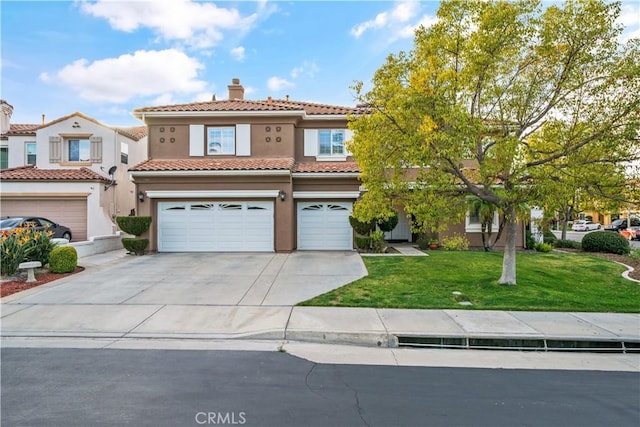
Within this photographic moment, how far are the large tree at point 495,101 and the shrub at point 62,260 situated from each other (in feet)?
31.6

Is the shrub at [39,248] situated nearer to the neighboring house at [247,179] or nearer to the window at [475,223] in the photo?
the neighboring house at [247,179]

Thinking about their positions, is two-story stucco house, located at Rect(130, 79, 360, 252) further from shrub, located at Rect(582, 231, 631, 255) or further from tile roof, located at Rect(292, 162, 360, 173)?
shrub, located at Rect(582, 231, 631, 255)

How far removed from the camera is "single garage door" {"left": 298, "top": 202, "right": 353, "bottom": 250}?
1691cm

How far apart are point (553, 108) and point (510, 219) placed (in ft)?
9.83

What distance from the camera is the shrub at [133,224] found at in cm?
1520

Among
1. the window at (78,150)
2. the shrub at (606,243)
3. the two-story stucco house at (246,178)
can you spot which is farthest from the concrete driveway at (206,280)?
the shrub at (606,243)

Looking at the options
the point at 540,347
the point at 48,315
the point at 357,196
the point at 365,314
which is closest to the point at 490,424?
the point at 540,347

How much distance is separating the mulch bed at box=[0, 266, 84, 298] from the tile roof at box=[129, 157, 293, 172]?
5690mm

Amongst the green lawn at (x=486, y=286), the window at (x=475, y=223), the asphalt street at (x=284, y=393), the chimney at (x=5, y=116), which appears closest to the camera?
the asphalt street at (x=284, y=393)

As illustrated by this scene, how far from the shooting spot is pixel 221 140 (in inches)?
696

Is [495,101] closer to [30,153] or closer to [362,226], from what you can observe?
[362,226]

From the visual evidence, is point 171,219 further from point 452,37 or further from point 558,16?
point 558,16

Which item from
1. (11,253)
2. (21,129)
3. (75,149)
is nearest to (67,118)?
(75,149)

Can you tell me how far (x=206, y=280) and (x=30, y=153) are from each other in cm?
2090
